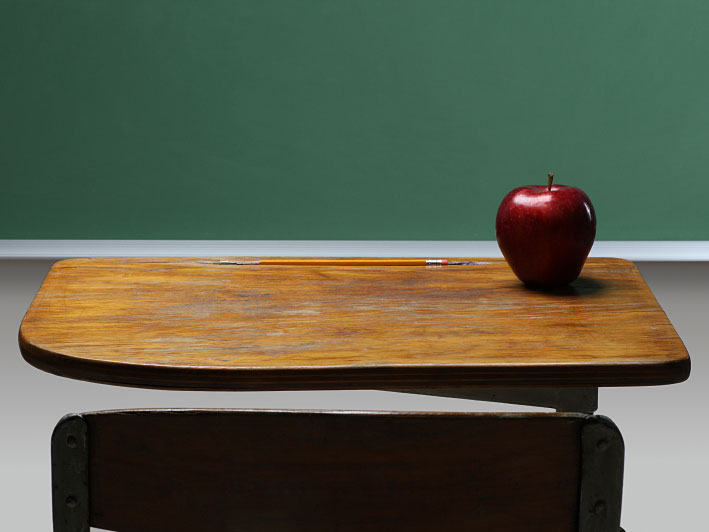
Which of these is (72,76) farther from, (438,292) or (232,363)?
(232,363)

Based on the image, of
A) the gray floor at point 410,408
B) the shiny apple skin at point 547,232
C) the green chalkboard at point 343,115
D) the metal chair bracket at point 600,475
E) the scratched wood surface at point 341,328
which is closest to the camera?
the metal chair bracket at point 600,475

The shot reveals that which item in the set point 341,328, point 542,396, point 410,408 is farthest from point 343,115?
point 341,328

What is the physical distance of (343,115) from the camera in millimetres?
3682

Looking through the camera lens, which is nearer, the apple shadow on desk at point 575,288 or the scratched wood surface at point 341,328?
the scratched wood surface at point 341,328

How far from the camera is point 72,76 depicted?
11.9 ft

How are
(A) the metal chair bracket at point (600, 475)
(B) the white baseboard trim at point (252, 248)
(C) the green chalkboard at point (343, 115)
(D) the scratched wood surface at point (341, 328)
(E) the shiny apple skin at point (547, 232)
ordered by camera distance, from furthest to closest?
(B) the white baseboard trim at point (252, 248) < (C) the green chalkboard at point (343, 115) < (E) the shiny apple skin at point (547, 232) < (D) the scratched wood surface at point (341, 328) < (A) the metal chair bracket at point (600, 475)

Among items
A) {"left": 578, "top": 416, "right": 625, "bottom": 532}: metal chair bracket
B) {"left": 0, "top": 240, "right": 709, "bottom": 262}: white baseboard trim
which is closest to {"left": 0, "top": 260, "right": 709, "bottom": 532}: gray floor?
{"left": 0, "top": 240, "right": 709, "bottom": 262}: white baseboard trim

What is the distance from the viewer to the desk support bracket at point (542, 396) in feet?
5.00

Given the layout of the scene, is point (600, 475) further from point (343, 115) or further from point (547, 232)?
point (343, 115)

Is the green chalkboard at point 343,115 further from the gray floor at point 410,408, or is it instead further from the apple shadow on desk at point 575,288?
the apple shadow on desk at point 575,288

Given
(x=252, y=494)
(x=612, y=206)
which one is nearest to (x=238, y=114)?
(x=612, y=206)

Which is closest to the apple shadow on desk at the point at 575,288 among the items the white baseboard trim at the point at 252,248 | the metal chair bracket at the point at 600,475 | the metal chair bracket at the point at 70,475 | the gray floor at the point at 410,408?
the gray floor at the point at 410,408

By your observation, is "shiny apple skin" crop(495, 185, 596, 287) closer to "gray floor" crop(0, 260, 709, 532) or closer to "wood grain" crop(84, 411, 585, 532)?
"gray floor" crop(0, 260, 709, 532)

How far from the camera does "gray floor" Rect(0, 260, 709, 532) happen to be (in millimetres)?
2250
